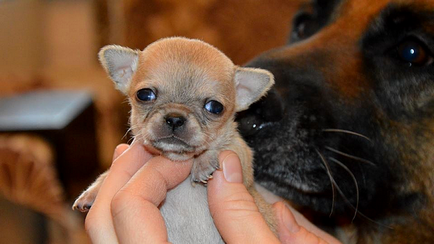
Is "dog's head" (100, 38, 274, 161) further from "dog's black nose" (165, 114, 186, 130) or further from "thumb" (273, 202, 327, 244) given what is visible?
"thumb" (273, 202, 327, 244)

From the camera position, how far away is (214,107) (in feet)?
4.74

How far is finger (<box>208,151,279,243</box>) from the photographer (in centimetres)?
144

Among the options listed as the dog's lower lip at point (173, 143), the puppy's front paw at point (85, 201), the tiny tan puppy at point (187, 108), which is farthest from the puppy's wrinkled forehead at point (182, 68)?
the puppy's front paw at point (85, 201)

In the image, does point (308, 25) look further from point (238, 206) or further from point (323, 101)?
point (238, 206)

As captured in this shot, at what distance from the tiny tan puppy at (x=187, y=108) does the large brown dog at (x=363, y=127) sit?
25 cm

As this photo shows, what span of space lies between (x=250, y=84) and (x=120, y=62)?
38cm

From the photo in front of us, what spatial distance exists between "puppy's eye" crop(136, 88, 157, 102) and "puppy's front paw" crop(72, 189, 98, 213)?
0.39 metres

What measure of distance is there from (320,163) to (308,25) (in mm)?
955

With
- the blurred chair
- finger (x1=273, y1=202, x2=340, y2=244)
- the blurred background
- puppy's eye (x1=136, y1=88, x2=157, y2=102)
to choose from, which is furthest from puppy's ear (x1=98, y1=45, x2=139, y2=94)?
the blurred chair

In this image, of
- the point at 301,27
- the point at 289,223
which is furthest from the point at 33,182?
the point at 289,223

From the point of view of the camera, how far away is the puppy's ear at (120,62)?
1.54m

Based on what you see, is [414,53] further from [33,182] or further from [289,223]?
[33,182]

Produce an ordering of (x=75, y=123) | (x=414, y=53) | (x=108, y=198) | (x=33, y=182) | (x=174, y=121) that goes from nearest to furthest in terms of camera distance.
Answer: (x=174, y=121) < (x=108, y=198) < (x=414, y=53) < (x=33, y=182) < (x=75, y=123)

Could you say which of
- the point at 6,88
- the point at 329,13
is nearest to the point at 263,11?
the point at 329,13
